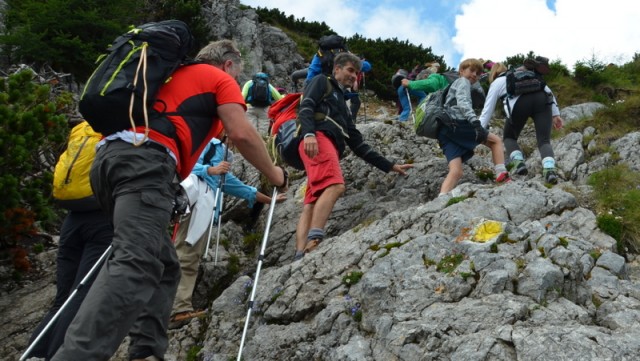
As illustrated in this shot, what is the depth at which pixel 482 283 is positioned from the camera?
5316mm

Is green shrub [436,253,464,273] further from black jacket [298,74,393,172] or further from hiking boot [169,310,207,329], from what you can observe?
hiking boot [169,310,207,329]

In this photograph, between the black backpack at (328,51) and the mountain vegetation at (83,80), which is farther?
the black backpack at (328,51)

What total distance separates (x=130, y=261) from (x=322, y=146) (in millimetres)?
4248

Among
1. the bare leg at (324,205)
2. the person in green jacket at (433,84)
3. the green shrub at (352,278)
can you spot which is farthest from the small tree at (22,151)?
the person in green jacket at (433,84)

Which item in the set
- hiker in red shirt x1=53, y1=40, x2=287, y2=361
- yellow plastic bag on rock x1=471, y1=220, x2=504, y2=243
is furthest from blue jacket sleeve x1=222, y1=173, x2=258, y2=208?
hiker in red shirt x1=53, y1=40, x2=287, y2=361

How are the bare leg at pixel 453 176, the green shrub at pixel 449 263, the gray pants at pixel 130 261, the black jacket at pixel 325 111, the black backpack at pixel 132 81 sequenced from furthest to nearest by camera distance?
the bare leg at pixel 453 176 → the black jacket at pixel 325 111 → the green shrub at pixel 449 263 → the black backpack at pixel 132 81 → the gray pants at pixel 130 261

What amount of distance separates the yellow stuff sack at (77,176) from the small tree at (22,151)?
246cm

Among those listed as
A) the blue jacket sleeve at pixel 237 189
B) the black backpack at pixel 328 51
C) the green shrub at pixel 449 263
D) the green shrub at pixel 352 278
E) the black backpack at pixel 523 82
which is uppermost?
the black backpack at pixel 328 51

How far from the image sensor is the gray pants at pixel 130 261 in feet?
11.4

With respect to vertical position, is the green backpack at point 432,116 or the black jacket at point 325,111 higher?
the green backpack at point 432,116

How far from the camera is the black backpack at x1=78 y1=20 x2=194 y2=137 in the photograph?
4.02 metres

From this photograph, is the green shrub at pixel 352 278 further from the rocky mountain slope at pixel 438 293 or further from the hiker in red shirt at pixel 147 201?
the hiker in red shirt at pixel 147 201

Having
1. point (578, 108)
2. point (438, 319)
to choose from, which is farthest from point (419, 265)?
point (578, 108)

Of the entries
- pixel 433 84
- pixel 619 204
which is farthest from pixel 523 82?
pixel 619 204
